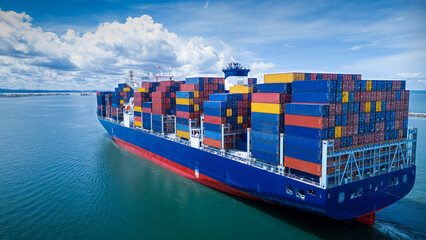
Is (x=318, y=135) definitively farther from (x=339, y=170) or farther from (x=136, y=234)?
(x=136, y=234)

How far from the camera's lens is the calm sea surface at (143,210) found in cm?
1936

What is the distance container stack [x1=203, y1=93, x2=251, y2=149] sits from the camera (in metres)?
25.8

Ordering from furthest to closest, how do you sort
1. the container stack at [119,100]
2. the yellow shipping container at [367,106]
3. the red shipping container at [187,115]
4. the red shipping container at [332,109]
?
the container stack at [119,100]
the red shipping container at [187,115]
the yellow shipping container at [367,106]
the red shipping container at [332,109]

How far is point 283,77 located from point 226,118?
275 inches

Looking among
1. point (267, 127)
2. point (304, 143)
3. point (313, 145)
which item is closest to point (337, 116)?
point (313, 145)

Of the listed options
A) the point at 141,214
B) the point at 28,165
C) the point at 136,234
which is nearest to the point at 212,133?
the point at 141,214

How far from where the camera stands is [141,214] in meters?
22.3

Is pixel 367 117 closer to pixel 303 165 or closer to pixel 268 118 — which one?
pixel 303 165

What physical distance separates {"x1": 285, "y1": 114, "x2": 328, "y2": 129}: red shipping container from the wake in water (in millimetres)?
9491

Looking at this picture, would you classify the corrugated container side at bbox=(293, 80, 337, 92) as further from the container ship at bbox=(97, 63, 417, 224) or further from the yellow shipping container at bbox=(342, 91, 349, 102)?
the yellow shipping container at bbox=(342, 91, 349, 102)

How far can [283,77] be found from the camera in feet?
72.6

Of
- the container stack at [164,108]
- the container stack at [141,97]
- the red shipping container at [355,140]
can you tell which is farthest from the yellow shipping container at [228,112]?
the container stack at [141,97]

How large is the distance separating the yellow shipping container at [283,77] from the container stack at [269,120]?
2.03 ft

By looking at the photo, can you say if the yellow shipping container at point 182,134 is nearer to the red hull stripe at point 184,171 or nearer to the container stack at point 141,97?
the red hull stripe at point 184,171
